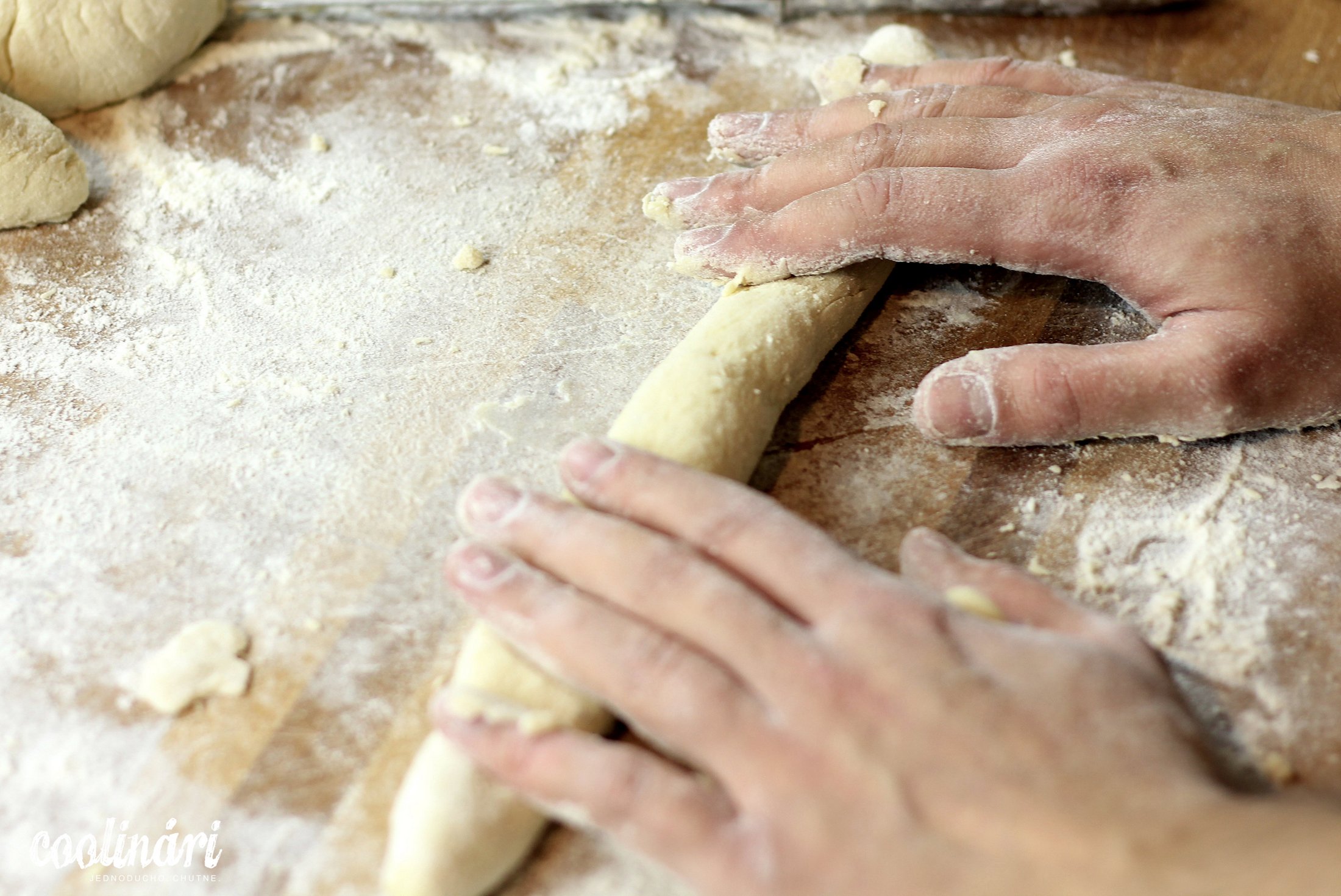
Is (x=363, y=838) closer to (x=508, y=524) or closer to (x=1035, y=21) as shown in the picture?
(x=508, y=524)

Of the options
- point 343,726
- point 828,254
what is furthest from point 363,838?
point 828,254

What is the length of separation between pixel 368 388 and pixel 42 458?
0.50 meters

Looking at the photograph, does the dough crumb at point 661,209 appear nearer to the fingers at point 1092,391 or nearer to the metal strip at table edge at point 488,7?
the fingers at point 1092,391

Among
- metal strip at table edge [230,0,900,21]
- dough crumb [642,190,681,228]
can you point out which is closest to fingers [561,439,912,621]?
dough crumb [642,190,681,228]

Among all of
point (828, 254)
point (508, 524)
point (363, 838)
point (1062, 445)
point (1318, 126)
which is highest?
point (1318, 126)

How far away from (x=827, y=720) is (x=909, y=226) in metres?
0.82

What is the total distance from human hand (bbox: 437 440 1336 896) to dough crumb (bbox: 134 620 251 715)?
35cm

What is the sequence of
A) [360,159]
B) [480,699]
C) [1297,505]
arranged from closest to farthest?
[480,699], [1297,505], [360,159]

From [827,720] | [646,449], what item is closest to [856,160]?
[646,449]

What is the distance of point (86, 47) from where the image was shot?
191cm

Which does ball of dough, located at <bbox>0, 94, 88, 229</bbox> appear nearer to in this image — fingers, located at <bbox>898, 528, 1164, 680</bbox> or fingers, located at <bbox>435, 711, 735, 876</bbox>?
fingers, located at <bbox>435, 711, 735, 876</bbox>

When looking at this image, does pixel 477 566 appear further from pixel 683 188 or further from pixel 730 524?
pixel 683 188

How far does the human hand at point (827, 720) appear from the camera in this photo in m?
0.90

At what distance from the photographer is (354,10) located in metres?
2.19
